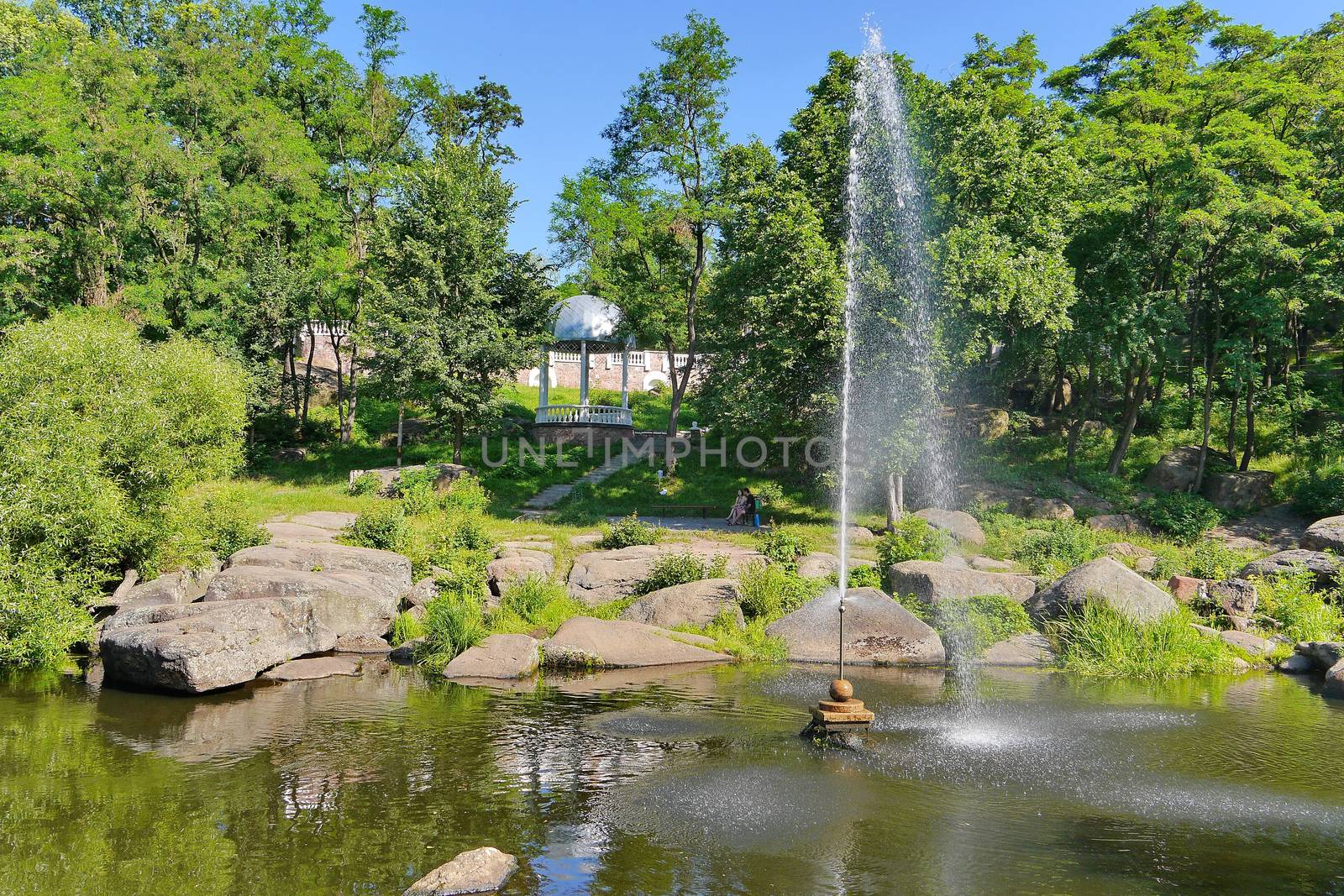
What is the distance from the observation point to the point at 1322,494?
2919 centimetres

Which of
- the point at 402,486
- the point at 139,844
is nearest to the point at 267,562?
the point at 402,486

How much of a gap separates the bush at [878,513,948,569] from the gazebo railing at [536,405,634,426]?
69.7ft

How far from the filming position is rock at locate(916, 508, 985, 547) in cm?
2656

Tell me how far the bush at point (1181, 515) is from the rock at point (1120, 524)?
394 millimetres

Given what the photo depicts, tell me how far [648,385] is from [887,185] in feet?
96.9

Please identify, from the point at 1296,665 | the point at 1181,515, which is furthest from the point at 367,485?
the point at 1181,515

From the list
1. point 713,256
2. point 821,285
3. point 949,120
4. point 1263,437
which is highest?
point 949,120

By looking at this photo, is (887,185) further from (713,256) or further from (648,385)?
(648,385)

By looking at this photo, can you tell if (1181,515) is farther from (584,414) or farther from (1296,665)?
(584,414)

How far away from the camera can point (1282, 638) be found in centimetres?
2000

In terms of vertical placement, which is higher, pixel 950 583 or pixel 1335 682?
pixel 950 583

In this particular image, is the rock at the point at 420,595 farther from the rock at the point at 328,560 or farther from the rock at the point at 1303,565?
the rock at the point at 1303,565

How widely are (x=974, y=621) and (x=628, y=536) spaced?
9.97 metres

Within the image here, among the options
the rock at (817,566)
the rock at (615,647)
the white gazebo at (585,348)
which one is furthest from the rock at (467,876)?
the white gazebo at (585,348)
